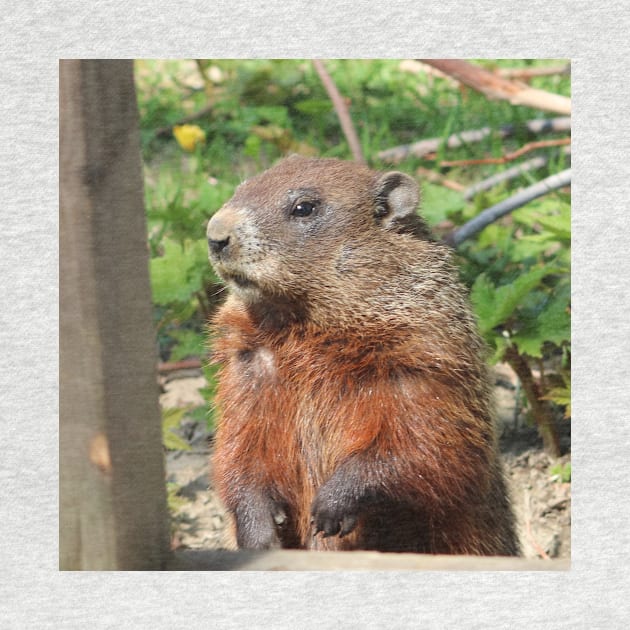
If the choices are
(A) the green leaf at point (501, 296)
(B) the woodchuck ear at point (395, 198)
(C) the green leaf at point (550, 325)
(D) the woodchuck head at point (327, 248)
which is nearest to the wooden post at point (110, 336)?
(D) the woodchuck head at point (327, 248)

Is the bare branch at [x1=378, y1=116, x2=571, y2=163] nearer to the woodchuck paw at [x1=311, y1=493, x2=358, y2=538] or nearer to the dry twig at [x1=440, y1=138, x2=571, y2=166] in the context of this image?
the dry twig at [x1=440, y1=138, x2=571, y2=166]

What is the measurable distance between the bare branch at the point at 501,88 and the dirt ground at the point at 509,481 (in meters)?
0.80

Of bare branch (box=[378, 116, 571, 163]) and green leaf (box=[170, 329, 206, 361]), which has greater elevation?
bare branch (box=[378, 116, 571, 163])

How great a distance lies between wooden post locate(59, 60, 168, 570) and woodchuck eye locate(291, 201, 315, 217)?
1.39 feet

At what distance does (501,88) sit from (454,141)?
0.26m

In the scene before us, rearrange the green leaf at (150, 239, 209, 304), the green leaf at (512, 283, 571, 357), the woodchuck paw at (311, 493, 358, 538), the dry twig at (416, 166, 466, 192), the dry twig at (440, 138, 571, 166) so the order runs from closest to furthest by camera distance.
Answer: the woodchuck paw at (311, 493, 358, 538), the green leaf at (150, 239, 209, 304), the green leaf at (512, 283, 571, 357), the dry twig at (440, 138, 571, 166), the dry twig at (416, 166, 466, 192)

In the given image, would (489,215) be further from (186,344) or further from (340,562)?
(340,562)

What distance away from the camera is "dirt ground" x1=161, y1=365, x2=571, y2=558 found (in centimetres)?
305

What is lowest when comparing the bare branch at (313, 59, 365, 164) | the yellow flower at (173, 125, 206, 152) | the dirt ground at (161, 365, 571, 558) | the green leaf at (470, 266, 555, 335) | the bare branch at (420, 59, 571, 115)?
the dirt ground at (161, 365, 571, 558)

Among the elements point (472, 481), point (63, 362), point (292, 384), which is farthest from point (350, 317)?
point (63, 362)

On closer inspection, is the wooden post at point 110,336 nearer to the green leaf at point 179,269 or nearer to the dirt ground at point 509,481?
the green leaf at point 179,269

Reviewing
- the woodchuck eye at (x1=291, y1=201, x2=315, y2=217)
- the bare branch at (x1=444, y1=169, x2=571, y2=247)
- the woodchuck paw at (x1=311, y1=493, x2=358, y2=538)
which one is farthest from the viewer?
the bare branch at (x1=444, y1=169, x2=571, y2=247)

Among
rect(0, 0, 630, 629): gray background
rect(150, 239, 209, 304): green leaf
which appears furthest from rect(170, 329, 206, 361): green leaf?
rect(0, 0, 630, 629): gray background

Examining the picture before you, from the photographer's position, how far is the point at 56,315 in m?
2.63
